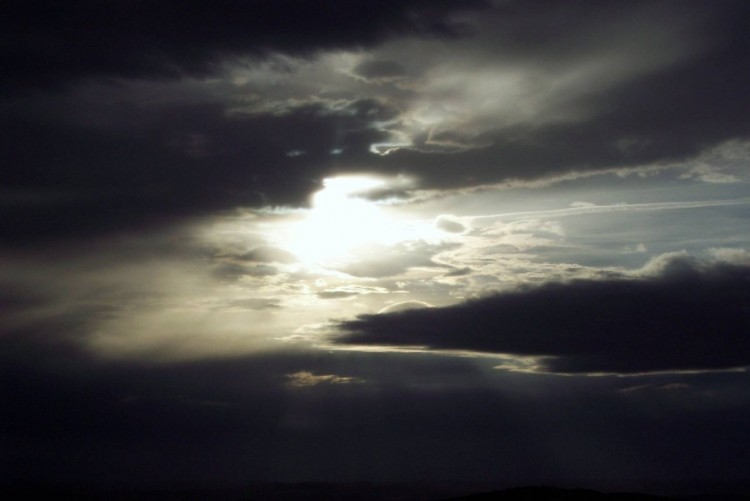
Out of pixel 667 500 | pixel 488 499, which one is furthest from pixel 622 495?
pixel 488 499

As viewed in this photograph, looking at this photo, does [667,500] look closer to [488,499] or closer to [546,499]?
[546,499]

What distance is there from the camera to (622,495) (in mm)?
114188

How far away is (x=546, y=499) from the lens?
364ft

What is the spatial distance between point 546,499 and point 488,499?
1241 cm

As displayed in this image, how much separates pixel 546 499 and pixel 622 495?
13061mm

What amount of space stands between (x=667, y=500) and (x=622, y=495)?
10384 mm

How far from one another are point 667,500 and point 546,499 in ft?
56.2

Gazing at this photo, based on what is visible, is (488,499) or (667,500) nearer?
(667,500)

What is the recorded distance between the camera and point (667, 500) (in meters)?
105

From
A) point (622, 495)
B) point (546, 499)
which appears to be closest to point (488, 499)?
point (546, 499)

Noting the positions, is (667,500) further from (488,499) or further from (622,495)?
(488,499)

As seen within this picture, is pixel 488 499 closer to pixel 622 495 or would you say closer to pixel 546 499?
pixel 546 499

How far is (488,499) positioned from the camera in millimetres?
120375

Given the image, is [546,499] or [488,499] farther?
[488,499]
